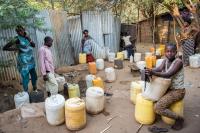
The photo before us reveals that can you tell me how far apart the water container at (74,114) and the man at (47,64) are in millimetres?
1858

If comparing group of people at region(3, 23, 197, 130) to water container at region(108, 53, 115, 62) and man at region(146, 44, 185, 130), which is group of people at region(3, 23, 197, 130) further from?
water container at region(108, 53, 115, 62)

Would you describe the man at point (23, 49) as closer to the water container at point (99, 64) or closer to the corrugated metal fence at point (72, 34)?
the corrugated metal fence at point (72, 34)

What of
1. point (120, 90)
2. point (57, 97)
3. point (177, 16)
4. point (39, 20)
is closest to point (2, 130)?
point (57, 97)

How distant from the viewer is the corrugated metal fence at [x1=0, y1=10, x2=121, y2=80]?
9248mm

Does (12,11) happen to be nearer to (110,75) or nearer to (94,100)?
(94,100)

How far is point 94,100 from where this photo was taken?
5.62 meters

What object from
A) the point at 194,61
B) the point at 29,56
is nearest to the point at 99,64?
the point at 194,61

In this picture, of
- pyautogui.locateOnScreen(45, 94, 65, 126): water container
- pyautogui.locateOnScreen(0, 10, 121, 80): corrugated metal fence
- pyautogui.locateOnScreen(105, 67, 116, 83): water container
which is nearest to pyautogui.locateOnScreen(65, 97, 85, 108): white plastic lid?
pyautogui.locateOnScreen(45, 94, 65, 126): water container

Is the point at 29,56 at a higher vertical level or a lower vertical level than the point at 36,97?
higher

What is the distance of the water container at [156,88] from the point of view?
4.95m

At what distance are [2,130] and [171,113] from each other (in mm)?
3432

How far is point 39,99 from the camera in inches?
272

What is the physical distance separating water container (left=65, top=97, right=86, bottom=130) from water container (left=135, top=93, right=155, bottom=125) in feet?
3.72

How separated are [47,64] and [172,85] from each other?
327cm
